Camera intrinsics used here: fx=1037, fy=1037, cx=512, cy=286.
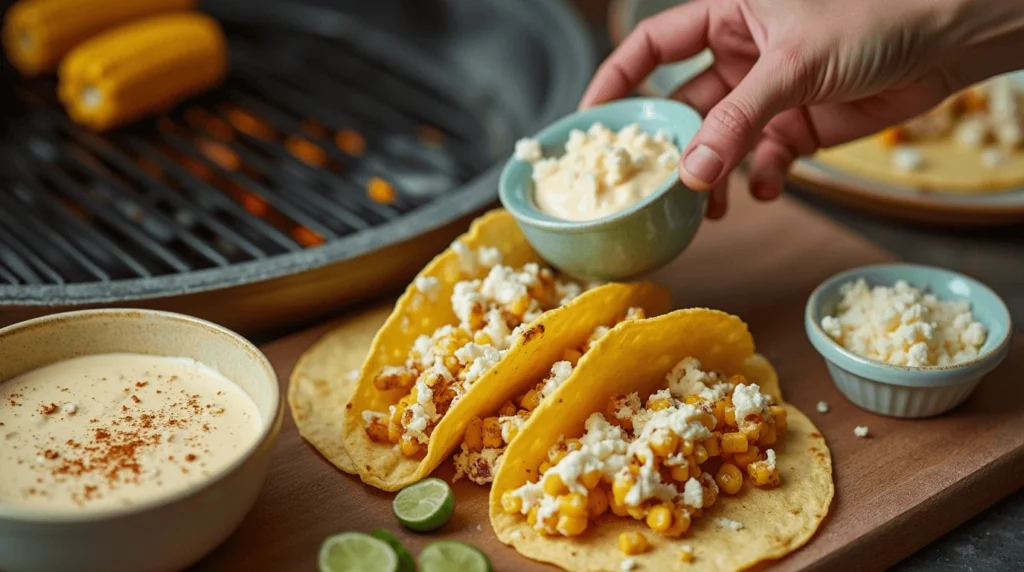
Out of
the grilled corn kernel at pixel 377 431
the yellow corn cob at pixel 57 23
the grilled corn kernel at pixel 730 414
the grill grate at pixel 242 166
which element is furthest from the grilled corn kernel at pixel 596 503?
the yellow corn cob at pixel 57 23

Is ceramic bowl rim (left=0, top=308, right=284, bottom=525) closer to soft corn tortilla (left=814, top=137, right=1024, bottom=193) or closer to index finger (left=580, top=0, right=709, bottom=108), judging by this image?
index finger (left=580, top=0, right=709, bottom=108)

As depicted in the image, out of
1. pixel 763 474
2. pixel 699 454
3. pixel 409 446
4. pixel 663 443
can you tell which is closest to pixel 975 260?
pixel 763 474

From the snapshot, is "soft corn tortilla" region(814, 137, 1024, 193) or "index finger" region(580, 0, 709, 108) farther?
"soft corn tortilla" region(814, 137, 1024, 193)

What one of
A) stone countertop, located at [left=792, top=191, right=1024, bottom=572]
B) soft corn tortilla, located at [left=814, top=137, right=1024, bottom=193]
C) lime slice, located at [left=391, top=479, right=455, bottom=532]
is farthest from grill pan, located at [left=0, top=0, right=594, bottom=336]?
stone countertop, located at [left=792, top=191, right=1024, bottom=572]

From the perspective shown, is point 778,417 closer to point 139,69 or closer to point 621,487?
point 621,487

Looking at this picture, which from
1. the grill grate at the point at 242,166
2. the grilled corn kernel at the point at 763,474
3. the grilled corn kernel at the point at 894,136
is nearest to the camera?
the grilled corn kernel at the point at 763,474

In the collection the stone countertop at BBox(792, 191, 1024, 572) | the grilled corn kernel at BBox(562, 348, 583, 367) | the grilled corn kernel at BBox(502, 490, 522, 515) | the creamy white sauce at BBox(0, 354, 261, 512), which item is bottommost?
the stone countertop at BBox(792, 191, 1024, 572)

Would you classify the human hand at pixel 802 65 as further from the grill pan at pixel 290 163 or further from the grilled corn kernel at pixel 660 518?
the grilled corn kernel at pixel 660 518
